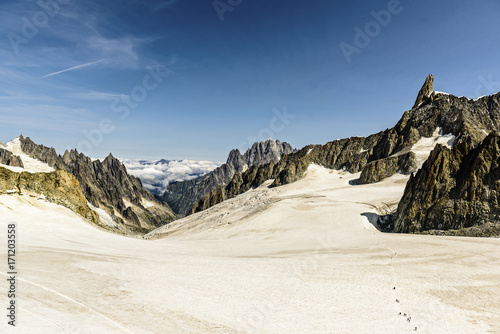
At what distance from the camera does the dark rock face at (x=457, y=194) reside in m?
27.7

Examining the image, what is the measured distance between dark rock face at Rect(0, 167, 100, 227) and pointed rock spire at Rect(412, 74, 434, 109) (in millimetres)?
124270

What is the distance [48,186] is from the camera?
35781 mm

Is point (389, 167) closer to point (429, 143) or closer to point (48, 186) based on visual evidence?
point (429, 143)

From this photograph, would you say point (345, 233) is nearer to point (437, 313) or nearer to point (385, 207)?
point (385, 207)

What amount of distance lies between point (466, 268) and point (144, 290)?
21.0 m

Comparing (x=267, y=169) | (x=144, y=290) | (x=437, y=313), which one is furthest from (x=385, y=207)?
(x=267, y=169)

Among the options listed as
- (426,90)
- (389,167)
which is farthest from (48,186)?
(426,90)

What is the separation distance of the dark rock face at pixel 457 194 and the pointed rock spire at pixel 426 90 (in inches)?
3486

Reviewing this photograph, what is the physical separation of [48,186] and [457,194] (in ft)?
178

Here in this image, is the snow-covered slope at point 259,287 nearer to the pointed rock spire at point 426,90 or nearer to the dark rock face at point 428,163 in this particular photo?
the dark rock face at point 428,163

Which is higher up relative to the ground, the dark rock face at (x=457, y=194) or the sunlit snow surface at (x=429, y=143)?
the sunlit snow surface at (x=429, y=143)

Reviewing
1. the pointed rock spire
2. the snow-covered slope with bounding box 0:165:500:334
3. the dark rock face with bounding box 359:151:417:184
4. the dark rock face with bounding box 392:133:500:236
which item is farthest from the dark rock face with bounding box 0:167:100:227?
the pointed rock spire

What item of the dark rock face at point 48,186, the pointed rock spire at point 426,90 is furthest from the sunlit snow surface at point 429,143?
the dark rock face at point 48,186

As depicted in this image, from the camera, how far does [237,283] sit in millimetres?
14953
